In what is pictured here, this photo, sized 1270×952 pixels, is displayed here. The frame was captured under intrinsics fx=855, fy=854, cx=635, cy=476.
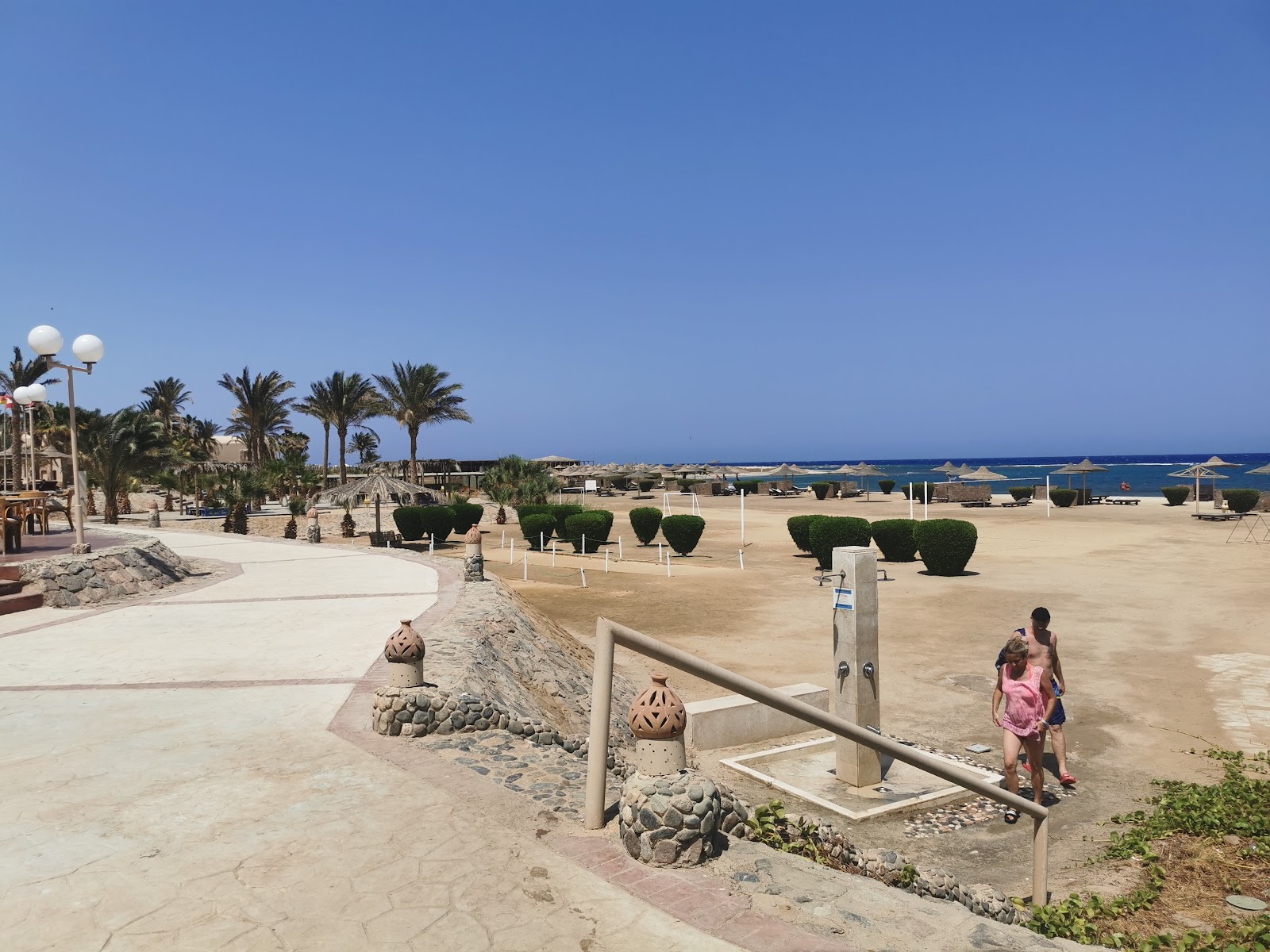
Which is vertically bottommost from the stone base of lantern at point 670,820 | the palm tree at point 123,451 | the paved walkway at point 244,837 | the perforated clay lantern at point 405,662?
the paved walkway at point 244,837

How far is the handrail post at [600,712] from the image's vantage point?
437cm

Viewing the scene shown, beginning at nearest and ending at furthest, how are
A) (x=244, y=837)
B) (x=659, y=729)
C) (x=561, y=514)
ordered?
(x=659, y=729) < (x=244, y=837) < (x=561, y=514)

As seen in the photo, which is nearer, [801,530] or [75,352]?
[75,352]

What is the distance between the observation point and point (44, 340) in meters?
12.0

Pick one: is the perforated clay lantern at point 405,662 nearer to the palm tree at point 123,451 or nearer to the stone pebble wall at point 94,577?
the stone pebble wall at point 94,577

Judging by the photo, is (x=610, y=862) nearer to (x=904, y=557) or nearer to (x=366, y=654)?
(x=366, y=654)

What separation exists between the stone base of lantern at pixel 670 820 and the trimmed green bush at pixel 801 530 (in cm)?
2093

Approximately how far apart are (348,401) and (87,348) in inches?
1875

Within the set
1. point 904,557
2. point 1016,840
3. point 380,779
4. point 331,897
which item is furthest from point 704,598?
point 331,897

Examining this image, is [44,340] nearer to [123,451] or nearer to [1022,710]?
[1022,710]

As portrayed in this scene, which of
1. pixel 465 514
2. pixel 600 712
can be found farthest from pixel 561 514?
pixel 600 712

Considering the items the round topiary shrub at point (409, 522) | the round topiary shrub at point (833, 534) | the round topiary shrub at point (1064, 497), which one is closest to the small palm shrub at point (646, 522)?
the round topiary shrub at point (833, 534)

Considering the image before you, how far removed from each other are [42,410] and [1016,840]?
48.9 m

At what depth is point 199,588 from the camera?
13914 millimetres
